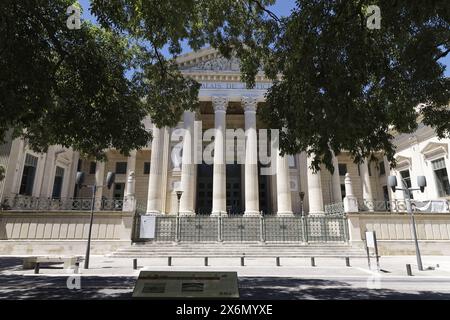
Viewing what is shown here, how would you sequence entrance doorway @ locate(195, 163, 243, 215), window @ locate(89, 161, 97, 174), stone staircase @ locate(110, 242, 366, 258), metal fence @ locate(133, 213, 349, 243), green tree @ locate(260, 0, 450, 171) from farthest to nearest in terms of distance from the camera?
window @ locate(89, 161, 97, 174) < entrance doorway @ locate(195, 163, 243, 215) < metal fence @ locate(133, 213, 349, 243) < stone staircase @ locate(110, 242, 366, 258) < green tree @ locate(260, 0, 450, 171)

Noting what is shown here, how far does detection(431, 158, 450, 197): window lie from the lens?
85.8 ft

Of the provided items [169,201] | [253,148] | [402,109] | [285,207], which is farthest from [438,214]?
[169,201]

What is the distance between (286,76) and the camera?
7.39 meters

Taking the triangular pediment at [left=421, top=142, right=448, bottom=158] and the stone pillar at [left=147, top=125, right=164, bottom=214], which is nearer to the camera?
the stone pillar at [left=147, top=125, right=164, bottom=214]

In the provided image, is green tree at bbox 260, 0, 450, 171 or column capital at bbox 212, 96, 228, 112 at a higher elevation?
column capital at bbox 212, 96, 228, 112

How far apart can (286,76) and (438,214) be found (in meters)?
18.2

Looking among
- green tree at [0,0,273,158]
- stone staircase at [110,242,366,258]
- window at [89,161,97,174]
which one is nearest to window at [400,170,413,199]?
stone staircase at [110,242,366,258]

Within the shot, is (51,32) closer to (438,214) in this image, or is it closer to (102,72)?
(102,72)

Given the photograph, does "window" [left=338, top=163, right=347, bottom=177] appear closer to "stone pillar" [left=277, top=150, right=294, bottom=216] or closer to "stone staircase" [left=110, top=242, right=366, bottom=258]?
"stone pillar" [left=277, top=150, right=294, bottom=216]

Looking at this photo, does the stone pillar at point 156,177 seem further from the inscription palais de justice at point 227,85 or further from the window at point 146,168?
the window at point 146,168

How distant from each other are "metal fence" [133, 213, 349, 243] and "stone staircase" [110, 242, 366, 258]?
0.85 meters

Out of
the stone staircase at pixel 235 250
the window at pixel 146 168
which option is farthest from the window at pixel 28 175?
the stone staircase at pixel 235 250

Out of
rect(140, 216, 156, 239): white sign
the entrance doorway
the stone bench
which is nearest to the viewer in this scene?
the stone bench

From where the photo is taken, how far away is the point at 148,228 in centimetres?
2070
